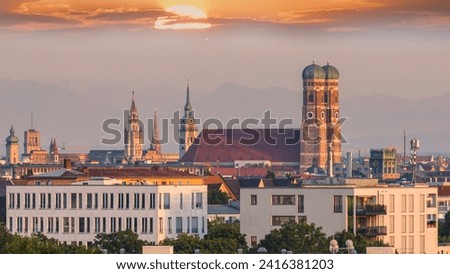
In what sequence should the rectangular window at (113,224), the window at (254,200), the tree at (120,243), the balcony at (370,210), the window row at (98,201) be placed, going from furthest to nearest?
the window row at (98,201), the rectangular window at (113,224), the window at (254,200), the balcony at (370,210), the tree at (120,243)

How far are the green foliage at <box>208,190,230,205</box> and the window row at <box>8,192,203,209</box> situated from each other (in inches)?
842

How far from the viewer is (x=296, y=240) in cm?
4056

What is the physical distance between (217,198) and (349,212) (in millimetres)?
38773

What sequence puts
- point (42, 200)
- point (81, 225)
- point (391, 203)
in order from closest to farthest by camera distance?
point (391, 203) < point (81, 225) < point (42, 200)

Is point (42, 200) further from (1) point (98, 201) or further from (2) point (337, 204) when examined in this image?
(2) point (337, 204)

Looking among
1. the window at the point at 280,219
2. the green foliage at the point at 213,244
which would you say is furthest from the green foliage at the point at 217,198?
the green foliage at the point at 213,244

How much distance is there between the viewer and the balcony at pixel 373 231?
45.0m

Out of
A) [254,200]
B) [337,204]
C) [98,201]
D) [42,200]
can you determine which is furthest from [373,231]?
[42,200]

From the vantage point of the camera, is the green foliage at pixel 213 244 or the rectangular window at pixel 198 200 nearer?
the green foliage at pixel 213 244

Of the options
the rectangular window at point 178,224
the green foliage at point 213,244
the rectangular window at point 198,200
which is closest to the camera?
the green foliage at point 213,244

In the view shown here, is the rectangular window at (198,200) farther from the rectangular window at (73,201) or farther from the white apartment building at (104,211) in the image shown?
the rectangular window at (73,201)
